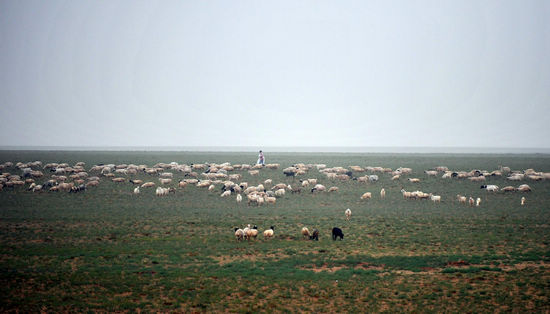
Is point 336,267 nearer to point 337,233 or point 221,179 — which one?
point 337,233

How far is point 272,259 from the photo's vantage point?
2009cm

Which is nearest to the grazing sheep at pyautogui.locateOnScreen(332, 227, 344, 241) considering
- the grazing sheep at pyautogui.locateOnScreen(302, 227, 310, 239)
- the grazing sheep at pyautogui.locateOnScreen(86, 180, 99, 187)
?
the grazing sheep at pyautogui.locateOnScreen(302, 227, 310, 239)

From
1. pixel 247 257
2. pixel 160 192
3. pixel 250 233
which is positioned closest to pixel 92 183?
pixel 160 192

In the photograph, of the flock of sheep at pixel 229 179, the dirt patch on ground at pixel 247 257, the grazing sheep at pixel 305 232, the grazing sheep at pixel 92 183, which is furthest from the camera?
the grazing sheep at pixel 92 183

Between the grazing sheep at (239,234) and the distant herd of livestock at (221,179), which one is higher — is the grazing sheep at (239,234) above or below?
below

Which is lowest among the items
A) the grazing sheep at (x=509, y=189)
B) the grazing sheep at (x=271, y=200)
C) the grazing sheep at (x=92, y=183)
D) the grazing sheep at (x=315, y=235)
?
the grazing sheep at (x=315, y=235)

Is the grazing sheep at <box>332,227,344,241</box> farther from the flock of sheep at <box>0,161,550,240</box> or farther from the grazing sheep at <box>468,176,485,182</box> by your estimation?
the grazing sheep at <box>468,176,485,182</box>

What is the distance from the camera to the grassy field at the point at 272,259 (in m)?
15.0

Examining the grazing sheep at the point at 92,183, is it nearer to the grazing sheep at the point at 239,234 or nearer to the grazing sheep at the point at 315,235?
the grazing sheep at the point at 239,234

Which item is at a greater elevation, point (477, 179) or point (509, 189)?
point (477, 179)

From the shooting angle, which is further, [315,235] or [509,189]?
[509,189]

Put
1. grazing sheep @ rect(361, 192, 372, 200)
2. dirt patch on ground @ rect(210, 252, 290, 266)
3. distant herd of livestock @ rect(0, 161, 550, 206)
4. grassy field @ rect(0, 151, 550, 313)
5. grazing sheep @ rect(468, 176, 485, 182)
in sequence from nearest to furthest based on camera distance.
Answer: grassy field @ rect(0, 151, 550, 313) < dirt patch on ground @ rect(210, 252, 290, 266) < grazing sheep @ rect(361, 192, 372, 200) < distant herd of livestock @ rect(0, 161, 550, 206) < grazing sheep @ rect(468, 176, 485, 182)

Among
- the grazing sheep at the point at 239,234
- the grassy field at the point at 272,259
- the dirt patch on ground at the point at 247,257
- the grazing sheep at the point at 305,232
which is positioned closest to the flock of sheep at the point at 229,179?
the grassy field at the point at 272,259

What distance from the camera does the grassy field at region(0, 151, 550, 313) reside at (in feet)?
49.1
